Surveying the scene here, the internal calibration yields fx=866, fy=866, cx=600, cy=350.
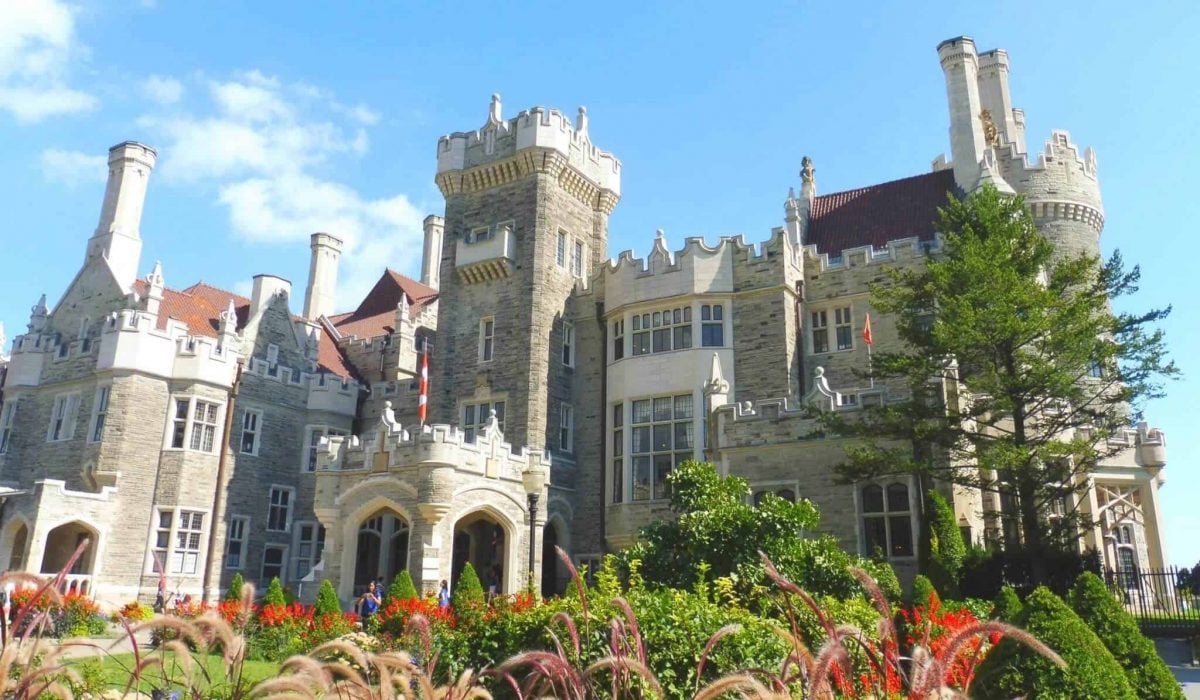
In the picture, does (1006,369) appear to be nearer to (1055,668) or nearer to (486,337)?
(1055,668)

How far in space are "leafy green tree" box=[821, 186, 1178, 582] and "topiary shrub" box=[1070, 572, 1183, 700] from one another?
30.1ft

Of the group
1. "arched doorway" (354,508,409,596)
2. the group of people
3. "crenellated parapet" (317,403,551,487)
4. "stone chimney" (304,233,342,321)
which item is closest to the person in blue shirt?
the group of people

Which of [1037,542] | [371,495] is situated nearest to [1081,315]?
[1037,542]

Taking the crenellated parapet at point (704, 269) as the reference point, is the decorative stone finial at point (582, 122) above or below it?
above

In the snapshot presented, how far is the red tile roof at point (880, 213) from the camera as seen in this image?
95.1ft

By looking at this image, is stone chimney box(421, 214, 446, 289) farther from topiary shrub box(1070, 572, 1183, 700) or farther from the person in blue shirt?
topiary shrub box(1070, 572, 1183, 700)

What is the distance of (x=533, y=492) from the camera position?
73.3 feet

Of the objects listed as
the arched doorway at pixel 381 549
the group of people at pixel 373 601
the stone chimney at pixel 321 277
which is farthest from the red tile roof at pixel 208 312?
the group of people at pixel 373 601

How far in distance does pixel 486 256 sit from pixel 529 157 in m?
3.47

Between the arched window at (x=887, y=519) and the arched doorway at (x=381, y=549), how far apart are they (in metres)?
14.1

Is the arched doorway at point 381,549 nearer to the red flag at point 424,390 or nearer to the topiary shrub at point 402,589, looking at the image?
the red flag at point 424,390

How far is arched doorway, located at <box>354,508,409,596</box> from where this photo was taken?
89.5ft

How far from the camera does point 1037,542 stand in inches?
639

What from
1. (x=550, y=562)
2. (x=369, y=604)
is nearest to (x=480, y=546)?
(x=550, y=562)
